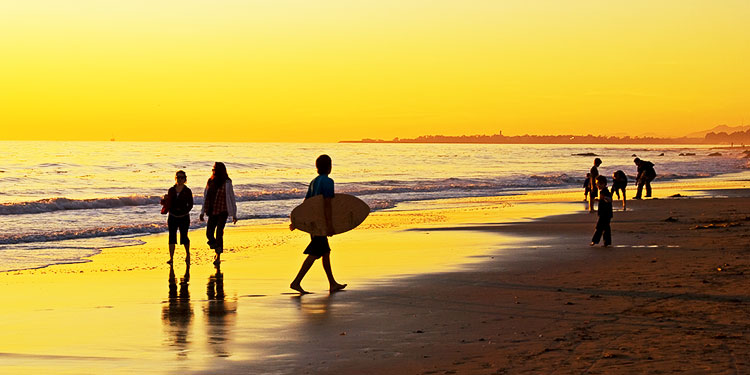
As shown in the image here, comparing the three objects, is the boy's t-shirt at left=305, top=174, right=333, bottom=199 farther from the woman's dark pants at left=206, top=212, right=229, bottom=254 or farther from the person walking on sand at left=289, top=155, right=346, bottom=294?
the woman's dark pants at left=206, top=212, right=229, bottom=254

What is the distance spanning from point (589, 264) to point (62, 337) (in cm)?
797

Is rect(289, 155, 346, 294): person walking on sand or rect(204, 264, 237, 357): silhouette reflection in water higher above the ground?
rect(289, 155, 346, 294): person walking on sand

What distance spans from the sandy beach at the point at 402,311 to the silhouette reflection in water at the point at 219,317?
0.08 ft

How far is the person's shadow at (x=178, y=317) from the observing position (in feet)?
26.2

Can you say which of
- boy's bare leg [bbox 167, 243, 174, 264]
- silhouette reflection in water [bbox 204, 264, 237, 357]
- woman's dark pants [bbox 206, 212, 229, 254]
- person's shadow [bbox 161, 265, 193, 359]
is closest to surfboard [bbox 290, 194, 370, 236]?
silhouette reflection in water [bbox 204, 264, 237, 357]

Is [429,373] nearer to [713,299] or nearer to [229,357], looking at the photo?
[229,357]

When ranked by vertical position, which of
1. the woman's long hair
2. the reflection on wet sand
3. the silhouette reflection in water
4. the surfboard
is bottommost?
the reflection on wet sand

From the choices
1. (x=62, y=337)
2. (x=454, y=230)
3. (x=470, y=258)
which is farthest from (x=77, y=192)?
(x=62, y=337)

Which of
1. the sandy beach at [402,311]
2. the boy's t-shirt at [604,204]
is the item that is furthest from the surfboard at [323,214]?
the boy's t-shirt at [604,204]

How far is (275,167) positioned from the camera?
85562 millimetres

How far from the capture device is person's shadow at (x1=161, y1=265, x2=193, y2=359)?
800 cm

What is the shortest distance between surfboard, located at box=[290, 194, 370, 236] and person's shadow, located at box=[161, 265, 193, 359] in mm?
1654

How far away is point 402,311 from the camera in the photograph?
31.6 feet

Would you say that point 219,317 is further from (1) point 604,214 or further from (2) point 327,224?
(1) point 604,214
